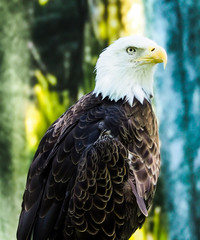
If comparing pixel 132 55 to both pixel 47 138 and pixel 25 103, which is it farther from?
pixel 25 103

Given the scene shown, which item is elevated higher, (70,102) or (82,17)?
(82,17)

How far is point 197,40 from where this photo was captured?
541cm

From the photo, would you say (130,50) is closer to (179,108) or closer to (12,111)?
(179,108)

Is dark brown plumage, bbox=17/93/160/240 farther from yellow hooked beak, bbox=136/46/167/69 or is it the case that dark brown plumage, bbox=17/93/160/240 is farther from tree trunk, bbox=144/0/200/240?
tree trunk, bbox=144/0/200/240

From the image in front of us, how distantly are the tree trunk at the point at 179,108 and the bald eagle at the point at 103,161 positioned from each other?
5.90ft

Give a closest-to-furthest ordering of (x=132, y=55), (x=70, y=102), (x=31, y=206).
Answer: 1. (x=31, y=206)
2. (x=132, y=55)
3. (x=70, y=102)

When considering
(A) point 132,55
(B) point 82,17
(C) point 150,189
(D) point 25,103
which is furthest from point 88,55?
(C) point 150,189

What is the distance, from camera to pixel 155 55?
11.1ft

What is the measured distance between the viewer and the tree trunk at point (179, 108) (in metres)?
5.32

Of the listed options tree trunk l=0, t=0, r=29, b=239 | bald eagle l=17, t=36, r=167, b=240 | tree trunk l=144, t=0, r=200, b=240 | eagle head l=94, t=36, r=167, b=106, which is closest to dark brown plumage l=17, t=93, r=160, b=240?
bald eagle l=17, t=36, r=167, b=240

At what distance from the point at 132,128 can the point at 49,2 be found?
2.56 m

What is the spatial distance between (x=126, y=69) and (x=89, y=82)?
1.87 meters

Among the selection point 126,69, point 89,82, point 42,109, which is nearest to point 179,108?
point 89,82

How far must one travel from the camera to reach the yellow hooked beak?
11.1 feet
